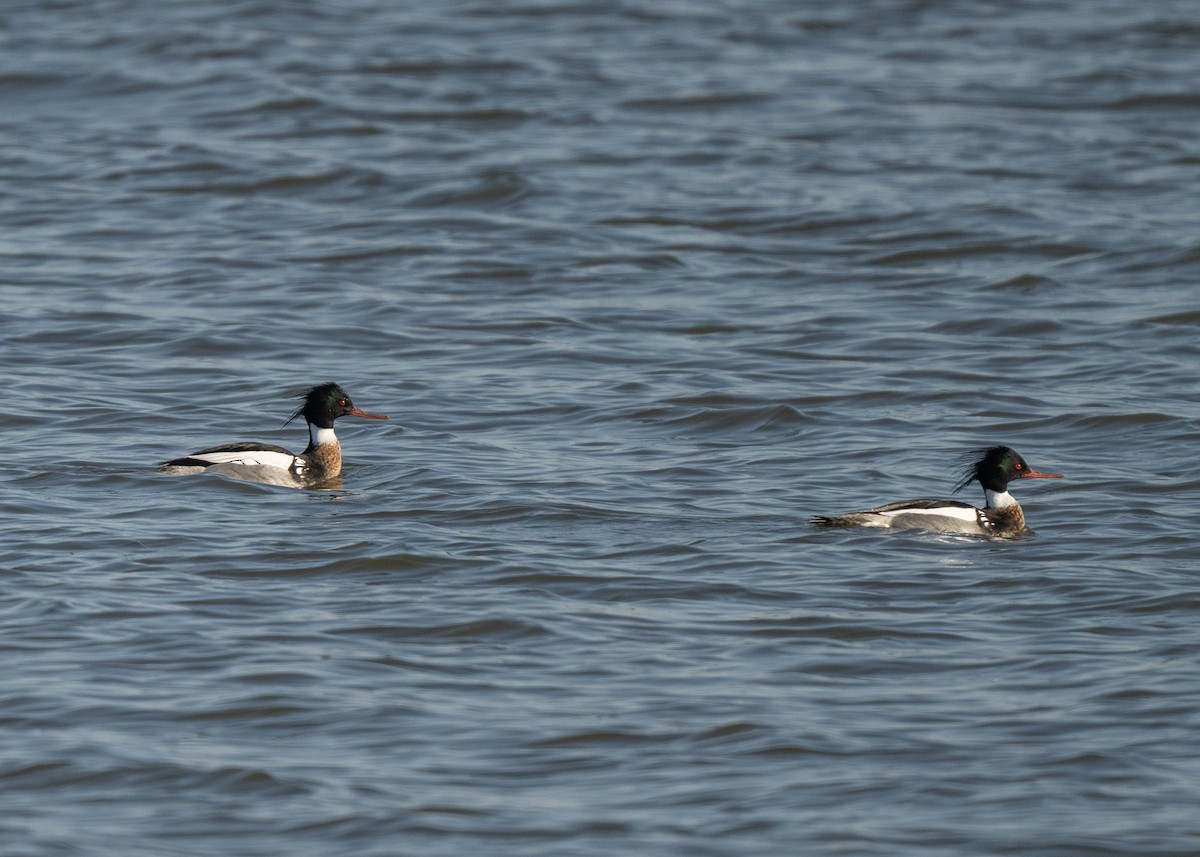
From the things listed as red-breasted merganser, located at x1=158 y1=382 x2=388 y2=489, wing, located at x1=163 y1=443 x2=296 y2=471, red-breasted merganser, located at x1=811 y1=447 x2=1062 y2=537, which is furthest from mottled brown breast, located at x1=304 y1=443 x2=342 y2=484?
red-breasted merganser, located at x1=811 y1=447 x2=1062 y2=537

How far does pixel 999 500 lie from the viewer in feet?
38.8

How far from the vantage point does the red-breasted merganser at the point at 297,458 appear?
12.1 m

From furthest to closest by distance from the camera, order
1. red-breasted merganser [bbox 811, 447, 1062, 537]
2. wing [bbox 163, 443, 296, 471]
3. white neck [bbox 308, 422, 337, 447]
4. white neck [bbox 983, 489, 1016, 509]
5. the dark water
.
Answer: white neck [bbox 308, 422, 337, 447] < wing [bbox 163, 443, 296, 471] < white neck [bbox 983, 489, 1016, 509] < red-breasted merganser [bbox 811, 447, 1062, 537] < the dark water

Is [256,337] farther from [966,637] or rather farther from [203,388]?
[966,637]

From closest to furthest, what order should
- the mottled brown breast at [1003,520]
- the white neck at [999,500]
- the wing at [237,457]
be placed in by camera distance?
1. the mottled brown breast at [1003,520]
2. the white neck at [999,500]
3. the wing at [237,457]

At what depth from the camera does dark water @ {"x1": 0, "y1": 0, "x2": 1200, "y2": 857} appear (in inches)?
304

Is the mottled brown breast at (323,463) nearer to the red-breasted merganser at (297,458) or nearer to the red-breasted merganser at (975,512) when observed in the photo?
the red-breasted merganser at (297,458)

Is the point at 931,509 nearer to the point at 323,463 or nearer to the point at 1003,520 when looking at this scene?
the point at 1003,520

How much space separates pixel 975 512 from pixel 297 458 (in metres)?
4.41

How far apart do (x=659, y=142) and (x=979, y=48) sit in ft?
Result: 22.9

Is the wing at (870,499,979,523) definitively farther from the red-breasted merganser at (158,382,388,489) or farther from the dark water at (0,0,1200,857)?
the red-breasted merganser at (158,382,388,489)

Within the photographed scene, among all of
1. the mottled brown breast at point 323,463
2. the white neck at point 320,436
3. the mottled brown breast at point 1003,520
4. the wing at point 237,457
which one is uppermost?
the wing at point 237,457

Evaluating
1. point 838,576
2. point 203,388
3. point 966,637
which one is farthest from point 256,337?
point 966,637

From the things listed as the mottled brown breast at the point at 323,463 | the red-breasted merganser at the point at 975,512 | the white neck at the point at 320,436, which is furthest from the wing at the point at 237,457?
the red-breasted merganser at the point at 975,512
